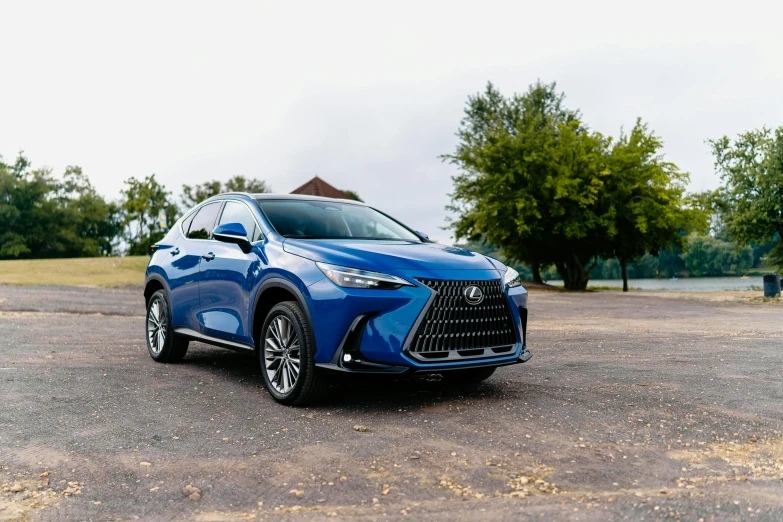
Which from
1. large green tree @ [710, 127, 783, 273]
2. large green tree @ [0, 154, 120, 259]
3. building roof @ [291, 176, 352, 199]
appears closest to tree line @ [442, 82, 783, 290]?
large green tree @ [710, 127, 783, 273]

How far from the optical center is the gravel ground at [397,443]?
3.64 meters

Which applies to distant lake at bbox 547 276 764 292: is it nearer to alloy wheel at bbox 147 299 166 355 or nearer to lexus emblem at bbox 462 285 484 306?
alloy wheel at bbox 147 299 166 355

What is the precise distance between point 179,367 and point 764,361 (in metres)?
6.92

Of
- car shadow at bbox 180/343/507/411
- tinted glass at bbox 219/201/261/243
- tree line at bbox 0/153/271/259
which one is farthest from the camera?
tree line at bbox 0/153/271/259

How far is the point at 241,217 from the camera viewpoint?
7.16m

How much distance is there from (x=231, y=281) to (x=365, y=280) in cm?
184

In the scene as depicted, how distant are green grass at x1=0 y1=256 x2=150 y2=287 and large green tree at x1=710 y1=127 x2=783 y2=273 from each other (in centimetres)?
2707

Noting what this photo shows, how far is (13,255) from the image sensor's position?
71.4 m

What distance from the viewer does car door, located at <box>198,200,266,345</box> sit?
648 centimetres

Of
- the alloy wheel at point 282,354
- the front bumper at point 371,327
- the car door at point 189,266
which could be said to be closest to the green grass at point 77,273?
the car door at point 189,266

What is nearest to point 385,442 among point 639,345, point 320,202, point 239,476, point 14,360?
point 239,476

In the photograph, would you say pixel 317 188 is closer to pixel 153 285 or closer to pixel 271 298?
pixel 153 285

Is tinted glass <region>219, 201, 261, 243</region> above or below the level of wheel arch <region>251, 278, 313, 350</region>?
above

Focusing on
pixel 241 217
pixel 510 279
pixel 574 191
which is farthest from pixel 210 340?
pixel 574 191
